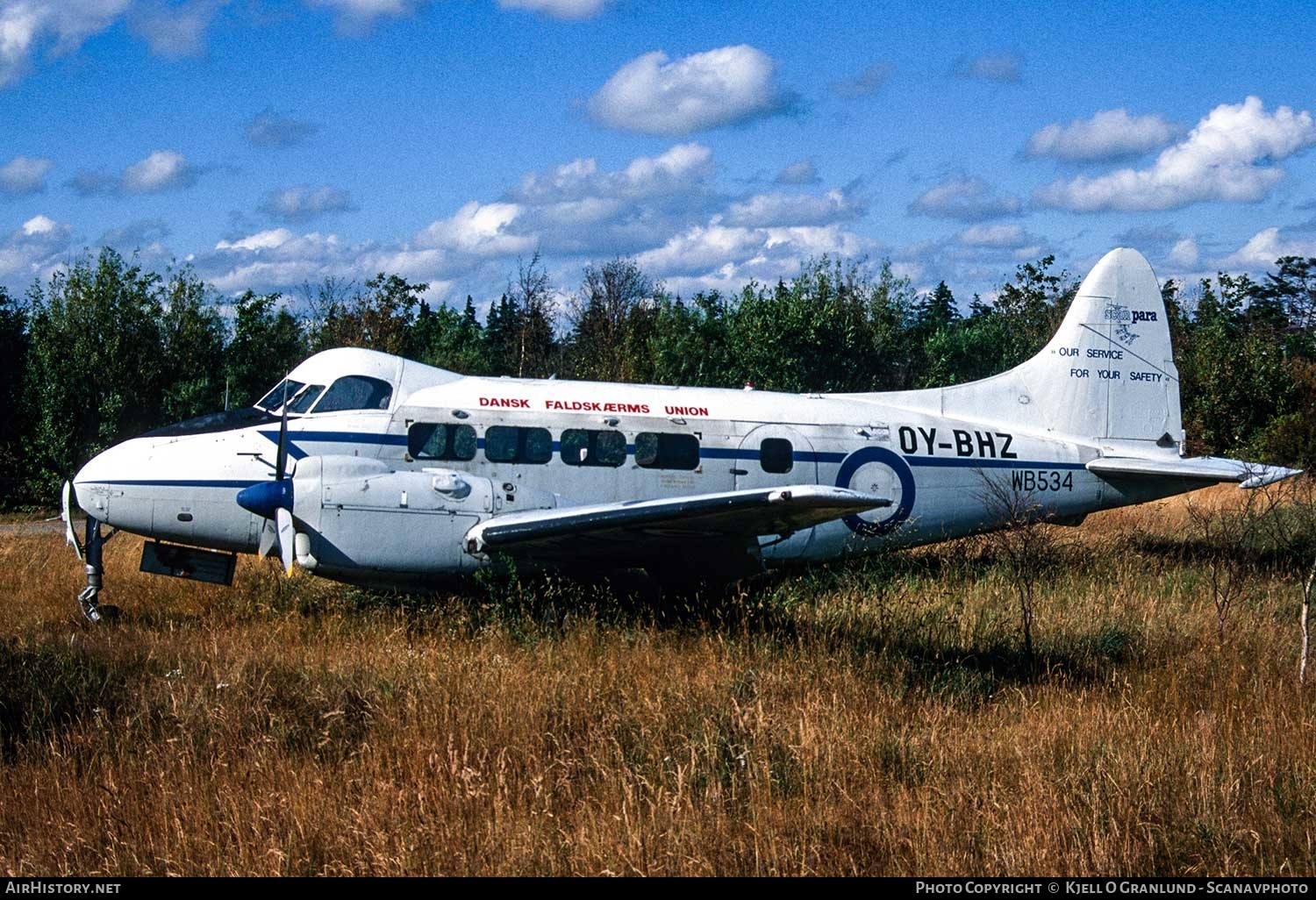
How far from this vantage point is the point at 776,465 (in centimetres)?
1265

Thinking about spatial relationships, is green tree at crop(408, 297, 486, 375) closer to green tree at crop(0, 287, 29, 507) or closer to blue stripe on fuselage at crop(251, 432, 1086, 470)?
green tree at crop(0, 287, 29, 507)

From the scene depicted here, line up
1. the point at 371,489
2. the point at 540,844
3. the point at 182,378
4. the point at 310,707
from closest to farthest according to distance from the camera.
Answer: the point at 540,844
the point at 310,707
the point at 371,489
the point at 182,378

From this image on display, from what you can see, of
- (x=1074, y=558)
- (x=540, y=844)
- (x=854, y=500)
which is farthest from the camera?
(x=1074, y=558)

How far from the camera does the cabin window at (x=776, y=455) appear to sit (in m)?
12.6

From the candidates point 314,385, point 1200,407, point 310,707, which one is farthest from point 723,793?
point 1200,407

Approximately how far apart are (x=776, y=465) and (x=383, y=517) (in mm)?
4570

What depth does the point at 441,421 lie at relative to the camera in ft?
38.4

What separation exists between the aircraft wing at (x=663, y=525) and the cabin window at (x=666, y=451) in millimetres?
1434

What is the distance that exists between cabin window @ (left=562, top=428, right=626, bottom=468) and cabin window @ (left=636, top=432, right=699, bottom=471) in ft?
0.69

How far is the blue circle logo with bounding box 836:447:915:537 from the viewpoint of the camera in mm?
12906

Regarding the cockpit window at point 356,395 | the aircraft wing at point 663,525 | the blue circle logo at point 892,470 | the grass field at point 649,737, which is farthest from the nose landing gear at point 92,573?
the blue circle logo at point 892,470
